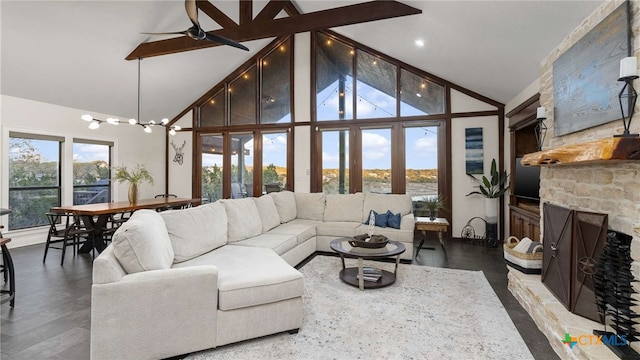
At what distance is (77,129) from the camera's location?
6051 mm

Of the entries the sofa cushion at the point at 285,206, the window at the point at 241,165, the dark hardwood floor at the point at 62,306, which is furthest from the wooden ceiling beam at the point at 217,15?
the dark hardwood floor at the point at 62,306

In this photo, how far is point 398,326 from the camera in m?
2.47

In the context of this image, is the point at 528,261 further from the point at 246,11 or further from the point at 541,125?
the point at 246,11

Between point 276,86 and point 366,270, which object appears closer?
point 366,270

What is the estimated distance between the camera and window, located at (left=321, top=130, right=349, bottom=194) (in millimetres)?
6664

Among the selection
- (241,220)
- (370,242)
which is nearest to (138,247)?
(241,220)

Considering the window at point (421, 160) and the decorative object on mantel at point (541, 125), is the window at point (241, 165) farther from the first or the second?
the decorative object on mantel at point (541, 125)

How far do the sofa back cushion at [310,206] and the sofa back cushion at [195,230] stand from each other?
2.02 m

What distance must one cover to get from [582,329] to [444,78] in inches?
192

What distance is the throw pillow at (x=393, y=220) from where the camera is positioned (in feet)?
14.9

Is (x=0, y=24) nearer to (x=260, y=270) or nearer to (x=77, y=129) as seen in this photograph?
(x=77, y=129)

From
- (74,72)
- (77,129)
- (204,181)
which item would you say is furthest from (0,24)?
(204,181)

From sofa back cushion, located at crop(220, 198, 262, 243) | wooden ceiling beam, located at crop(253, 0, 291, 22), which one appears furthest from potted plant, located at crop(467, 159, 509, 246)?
wooden ceiling beam, located at crop(253, 0, 291, 22)

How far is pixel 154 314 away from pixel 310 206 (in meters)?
3.50
